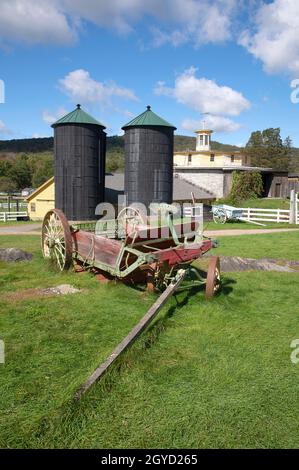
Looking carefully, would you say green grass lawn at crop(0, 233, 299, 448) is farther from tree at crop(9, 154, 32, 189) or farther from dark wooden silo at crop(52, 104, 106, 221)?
tree at crop(9, 154, 32, 189)

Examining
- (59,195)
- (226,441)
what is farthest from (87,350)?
(59,195)

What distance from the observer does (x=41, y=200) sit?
30.9 meters

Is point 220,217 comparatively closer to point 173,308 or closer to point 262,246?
point 262,246

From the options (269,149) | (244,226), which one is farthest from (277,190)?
(269,149)

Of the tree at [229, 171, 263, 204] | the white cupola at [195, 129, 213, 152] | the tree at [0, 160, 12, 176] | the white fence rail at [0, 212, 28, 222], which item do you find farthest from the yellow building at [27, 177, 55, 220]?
the tree at [0, 160, 12, 176]

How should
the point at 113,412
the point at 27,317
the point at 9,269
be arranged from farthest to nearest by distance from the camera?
the point at 9,269 → the point at 27,317 → the point at 113,412

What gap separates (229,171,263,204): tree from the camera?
1363 inches

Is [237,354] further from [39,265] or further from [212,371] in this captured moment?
[39,265]

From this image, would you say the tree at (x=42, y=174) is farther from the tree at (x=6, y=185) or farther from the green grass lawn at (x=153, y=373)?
the green grass lawn at (x=153, y=373)

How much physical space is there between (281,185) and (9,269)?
33.4 meters

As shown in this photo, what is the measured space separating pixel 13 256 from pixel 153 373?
299 inches

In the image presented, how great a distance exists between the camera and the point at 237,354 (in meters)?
4.98

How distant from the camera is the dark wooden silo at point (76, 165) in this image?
23.8m
